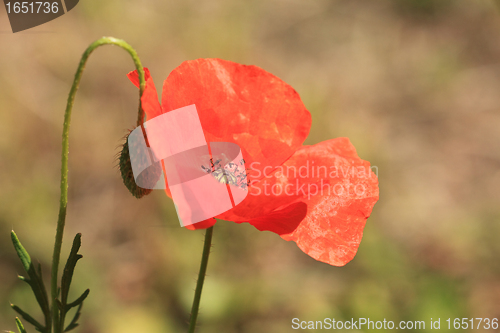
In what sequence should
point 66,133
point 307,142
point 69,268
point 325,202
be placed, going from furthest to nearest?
point 307,142, point 325,202, point 69,268, point 66,133

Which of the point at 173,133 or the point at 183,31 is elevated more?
the point at 183,31

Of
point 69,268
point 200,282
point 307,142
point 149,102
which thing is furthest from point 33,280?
point 307,142

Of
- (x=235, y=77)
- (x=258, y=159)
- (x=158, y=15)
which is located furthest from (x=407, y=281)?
(x=158, y=15)

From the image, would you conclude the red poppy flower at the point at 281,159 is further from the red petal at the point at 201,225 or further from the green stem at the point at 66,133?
the green stem at the point at 66,133

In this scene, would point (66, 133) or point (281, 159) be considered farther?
point (281, 159)

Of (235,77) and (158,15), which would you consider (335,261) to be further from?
(158,15)

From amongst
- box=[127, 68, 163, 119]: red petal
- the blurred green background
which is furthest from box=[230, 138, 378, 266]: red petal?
the blurred green background

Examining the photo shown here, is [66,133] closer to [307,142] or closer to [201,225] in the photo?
[201,225]

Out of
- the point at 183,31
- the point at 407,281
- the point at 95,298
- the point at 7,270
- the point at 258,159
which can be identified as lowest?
the point at 407,281
